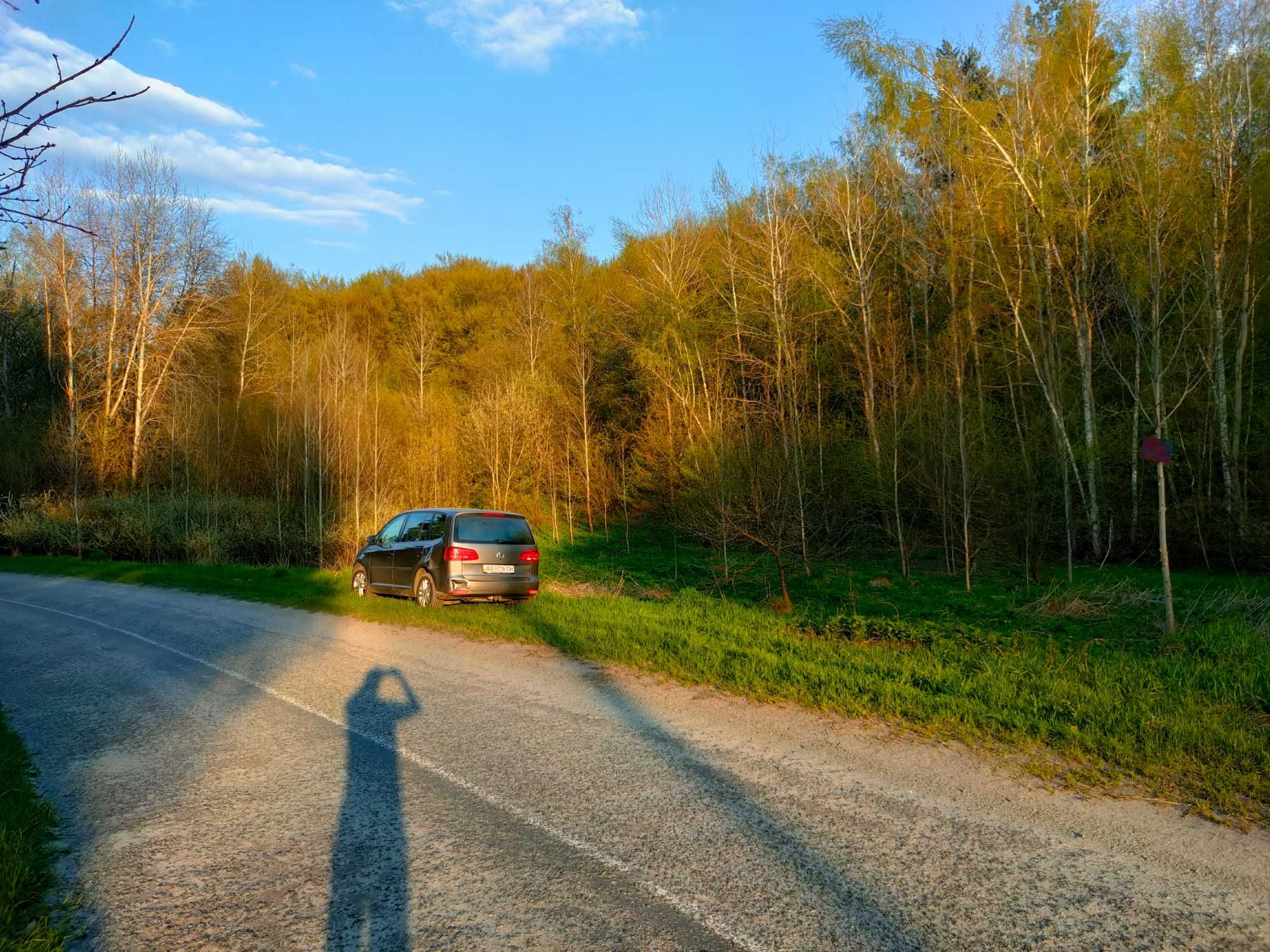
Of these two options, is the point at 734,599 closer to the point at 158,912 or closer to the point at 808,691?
the point at 808,691

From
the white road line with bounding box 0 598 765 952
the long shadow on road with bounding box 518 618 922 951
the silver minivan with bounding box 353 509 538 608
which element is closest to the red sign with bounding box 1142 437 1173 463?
the long shadow on road with bounding box 518 618 922 951

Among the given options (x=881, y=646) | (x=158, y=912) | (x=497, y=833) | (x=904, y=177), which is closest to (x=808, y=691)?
(x=881, y=646)

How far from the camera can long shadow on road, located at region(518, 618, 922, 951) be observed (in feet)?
10.3

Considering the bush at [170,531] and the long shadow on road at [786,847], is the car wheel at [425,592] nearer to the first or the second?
the long shadow on road at [786,847]

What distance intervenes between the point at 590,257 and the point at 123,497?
2058 centimetres

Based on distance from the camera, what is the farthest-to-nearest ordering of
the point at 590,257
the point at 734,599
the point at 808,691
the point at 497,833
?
the point at 590,257, the point at 734,599, the point at 808,691, the point at 497,833

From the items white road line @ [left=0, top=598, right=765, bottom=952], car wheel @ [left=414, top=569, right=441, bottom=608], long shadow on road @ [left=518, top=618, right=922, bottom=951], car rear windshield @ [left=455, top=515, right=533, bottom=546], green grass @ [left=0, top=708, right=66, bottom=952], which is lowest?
long shadow on road @ [left=518, top=618, right=922, bottom=951]

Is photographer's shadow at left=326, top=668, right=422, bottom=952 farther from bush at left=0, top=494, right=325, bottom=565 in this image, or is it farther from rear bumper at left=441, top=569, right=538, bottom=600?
bush at left=0, top=494, right=325, bottom=565

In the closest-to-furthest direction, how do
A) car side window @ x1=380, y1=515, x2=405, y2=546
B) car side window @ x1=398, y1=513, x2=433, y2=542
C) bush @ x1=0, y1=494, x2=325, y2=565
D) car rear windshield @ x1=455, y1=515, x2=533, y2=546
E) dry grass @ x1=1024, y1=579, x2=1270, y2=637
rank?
dry grass @ x1=1024, y1=579, x2=1270, y2=637, car rear windshield @ x1=455, y1=515, x2=533, y2=546, car side window @ x1=398, y1=513, x2=433, y2=542, car side window @ x1=380, y1=515, x2=405, y2=546, bush @ x1=0, y1=494, x2=325, y2=565

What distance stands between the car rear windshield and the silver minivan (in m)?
0.01

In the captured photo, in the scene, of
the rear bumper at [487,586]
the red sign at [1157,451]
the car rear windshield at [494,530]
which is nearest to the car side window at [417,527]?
the car rear windshield at [494,530]

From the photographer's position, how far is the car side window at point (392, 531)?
46.1 ft

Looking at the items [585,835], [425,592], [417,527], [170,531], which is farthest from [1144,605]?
[170,531]

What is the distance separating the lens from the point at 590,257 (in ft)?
111
